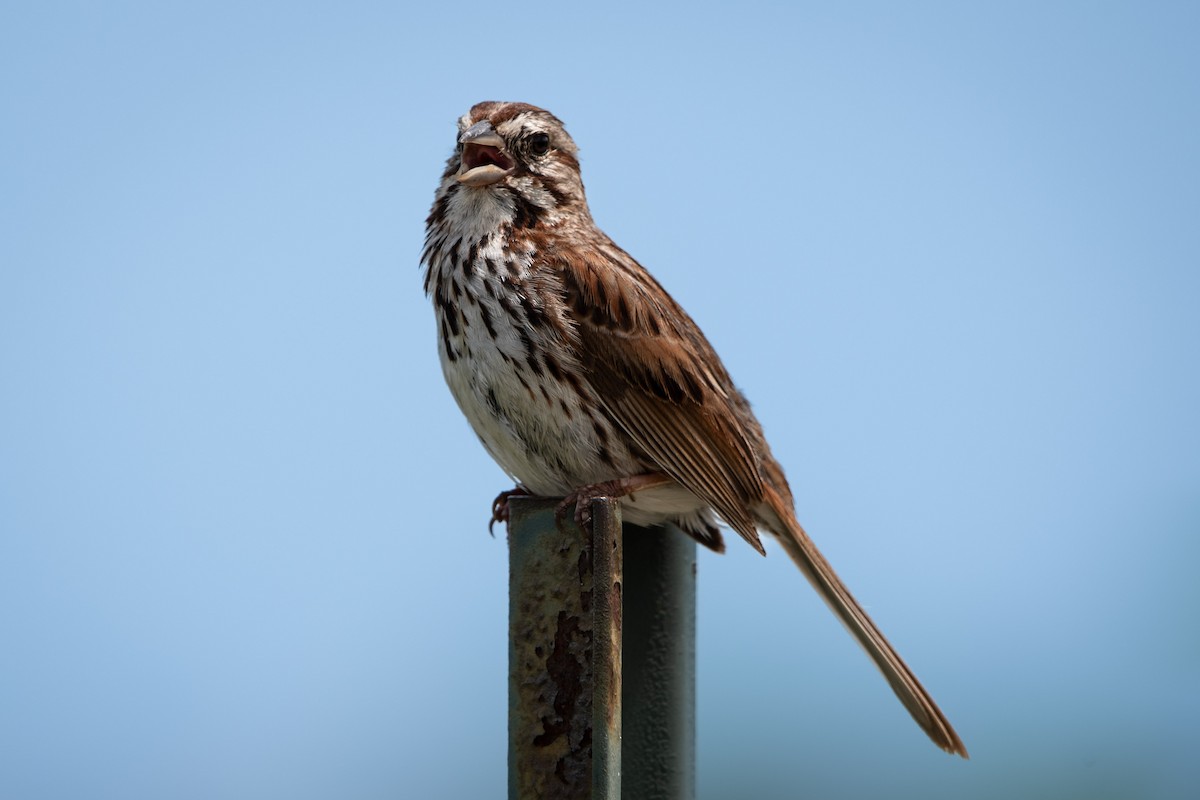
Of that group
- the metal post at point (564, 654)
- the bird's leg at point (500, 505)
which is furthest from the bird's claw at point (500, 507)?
the metal post at point (564, 654)

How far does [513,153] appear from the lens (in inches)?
173

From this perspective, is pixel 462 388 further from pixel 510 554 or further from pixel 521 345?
pixel 510 554

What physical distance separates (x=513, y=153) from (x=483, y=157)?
0.31ft

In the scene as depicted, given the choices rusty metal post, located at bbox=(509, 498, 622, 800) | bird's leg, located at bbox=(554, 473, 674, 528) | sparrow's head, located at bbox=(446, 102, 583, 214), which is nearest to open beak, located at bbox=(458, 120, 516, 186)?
sparrow's head, located at bbox=(446, 102, 583, 214)

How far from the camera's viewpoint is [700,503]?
4.29 metres

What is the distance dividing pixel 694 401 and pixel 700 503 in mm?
318

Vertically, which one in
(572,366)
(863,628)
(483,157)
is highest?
(483,157)

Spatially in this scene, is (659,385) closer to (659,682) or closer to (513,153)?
(513,153)

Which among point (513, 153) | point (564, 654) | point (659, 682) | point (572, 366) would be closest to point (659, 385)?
point (572, 366)

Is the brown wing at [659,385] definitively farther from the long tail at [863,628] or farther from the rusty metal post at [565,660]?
the rusty metal post at [565,660]

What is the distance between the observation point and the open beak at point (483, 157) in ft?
13.9

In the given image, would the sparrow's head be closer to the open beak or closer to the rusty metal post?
the open beak

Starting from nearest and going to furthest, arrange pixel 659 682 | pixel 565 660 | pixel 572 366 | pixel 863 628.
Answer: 1. pixel 565 660
2. pixel 659 682
3. pixel 572 366
4. pixel 863 628

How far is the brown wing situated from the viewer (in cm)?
412
